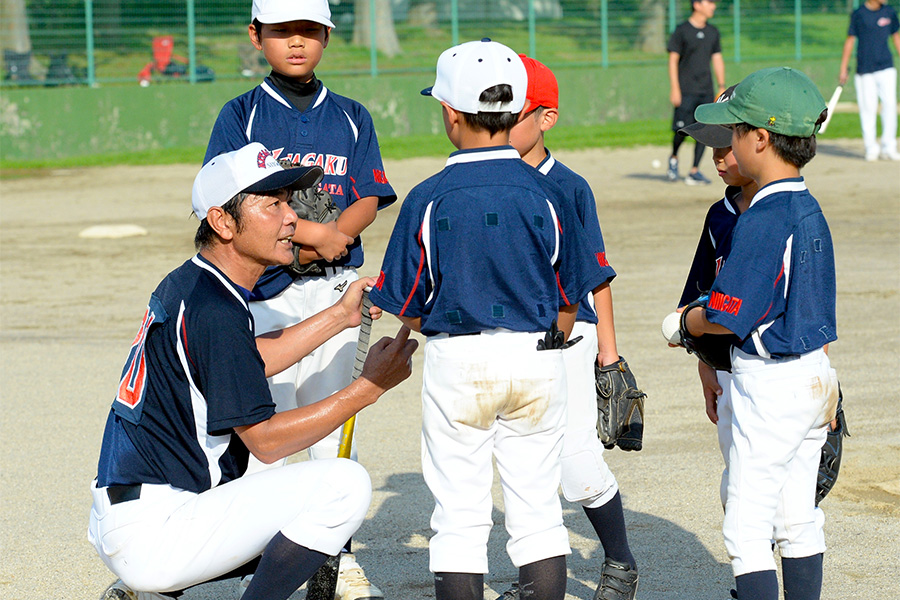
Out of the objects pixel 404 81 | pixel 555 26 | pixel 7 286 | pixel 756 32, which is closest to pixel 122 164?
pixel 404 81

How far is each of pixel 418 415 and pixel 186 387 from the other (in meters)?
3.25

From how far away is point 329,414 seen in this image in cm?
322

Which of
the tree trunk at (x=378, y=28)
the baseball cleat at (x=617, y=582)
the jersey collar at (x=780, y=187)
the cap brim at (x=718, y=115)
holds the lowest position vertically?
the baseball cleat at (x=617, y=582)

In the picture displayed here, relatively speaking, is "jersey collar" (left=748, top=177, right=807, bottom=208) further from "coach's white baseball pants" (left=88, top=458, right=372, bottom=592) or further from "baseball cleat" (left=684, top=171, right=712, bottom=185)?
"baseball cleat" (left=684, top=171, right=712, bottom=185)

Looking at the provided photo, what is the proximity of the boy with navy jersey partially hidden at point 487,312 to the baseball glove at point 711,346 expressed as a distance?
0.42 meters

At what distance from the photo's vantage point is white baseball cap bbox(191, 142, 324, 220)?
3.22 metres

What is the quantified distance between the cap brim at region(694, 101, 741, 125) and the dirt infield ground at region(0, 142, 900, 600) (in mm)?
1694

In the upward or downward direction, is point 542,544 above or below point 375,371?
below

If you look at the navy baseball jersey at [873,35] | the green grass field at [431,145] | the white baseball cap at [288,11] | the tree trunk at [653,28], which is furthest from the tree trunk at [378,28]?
the white baseball cap at [288,11]

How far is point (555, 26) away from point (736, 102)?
21516mm

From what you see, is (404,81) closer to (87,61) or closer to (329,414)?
(87,61)

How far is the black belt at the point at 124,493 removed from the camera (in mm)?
3117

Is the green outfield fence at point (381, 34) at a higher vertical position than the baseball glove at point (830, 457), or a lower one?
higher

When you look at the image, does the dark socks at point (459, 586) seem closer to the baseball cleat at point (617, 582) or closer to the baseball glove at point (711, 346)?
the baseball cleat at point (617, 582)
